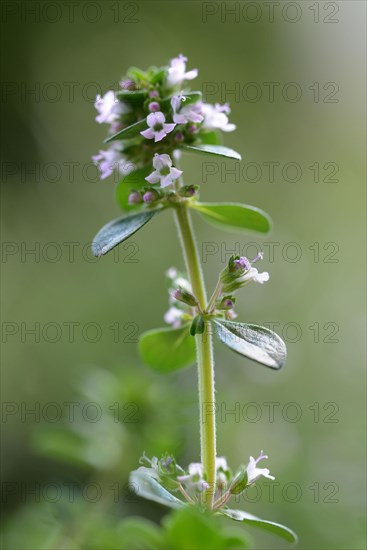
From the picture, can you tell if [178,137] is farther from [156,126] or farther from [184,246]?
[184,246]

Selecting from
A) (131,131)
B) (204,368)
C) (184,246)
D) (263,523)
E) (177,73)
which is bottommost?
(263,523)

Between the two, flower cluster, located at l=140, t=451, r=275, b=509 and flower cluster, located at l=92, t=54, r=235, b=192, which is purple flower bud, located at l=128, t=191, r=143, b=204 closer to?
flower cluster, located at l=92, t=54, r=235, b=192

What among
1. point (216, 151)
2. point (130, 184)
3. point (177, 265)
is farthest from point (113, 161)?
point (177, 265)

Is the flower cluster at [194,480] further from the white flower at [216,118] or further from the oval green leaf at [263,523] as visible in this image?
the white flower at [216,118]

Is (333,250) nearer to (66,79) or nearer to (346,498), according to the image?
(346,498)

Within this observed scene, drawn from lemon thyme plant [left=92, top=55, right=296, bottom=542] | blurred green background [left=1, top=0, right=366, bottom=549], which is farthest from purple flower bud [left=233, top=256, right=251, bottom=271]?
blurred green background [left=1, top=0, right=366, bottom=549]

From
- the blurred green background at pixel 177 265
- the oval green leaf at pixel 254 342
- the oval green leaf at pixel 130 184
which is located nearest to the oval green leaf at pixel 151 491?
the oval green leaf at pixel 254 342
